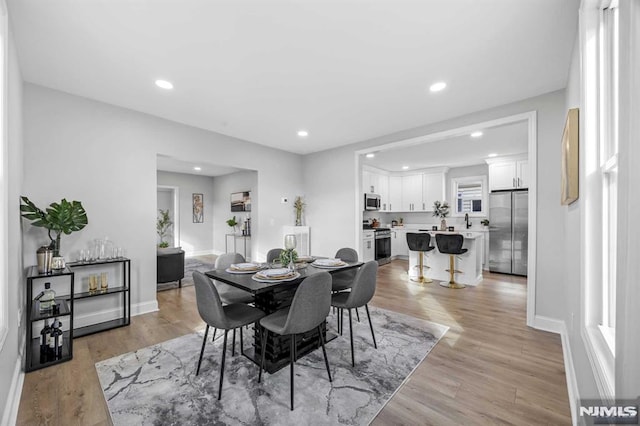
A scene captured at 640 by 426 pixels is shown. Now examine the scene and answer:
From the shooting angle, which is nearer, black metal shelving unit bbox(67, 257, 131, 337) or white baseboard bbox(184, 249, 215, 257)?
black metal shelving unit bbox(67, 257, 131, 337)

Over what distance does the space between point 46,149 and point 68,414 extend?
2.60m

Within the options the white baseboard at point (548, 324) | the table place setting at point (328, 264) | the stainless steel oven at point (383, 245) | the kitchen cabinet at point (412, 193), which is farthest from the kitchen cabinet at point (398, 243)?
the table place setting at point (328, 264)

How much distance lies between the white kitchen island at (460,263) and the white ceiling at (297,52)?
2.57 metres

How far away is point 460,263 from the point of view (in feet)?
16.5

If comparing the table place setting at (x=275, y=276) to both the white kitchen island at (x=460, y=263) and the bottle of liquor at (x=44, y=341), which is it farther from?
the white kitchen island at (x=460, y=263)

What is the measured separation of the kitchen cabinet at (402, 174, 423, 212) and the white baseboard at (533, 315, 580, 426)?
15.2 feet

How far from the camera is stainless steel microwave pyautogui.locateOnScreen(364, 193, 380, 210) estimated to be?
671cm

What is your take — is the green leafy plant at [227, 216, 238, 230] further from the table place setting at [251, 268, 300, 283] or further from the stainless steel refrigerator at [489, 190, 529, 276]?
the stainless steel refrigerator at [489, 190, 529, 276]

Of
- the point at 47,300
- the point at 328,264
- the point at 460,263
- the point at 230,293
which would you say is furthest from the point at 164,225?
the point at 460,263

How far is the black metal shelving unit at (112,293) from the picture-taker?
9.67ft

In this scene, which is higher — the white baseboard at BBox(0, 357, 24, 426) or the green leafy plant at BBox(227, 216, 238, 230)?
the green leafy plant at BBox(227, 216, 238, 230)

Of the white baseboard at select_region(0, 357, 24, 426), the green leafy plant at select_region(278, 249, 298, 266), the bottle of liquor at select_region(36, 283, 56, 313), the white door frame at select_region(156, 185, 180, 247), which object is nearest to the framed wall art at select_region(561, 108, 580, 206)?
the green leafy plant at select_region(278, 249, 298, 266)

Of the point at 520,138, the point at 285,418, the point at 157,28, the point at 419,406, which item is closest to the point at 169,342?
the point at 285,418

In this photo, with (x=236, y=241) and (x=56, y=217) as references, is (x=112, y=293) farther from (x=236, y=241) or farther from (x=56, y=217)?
(x=236, y=241)
